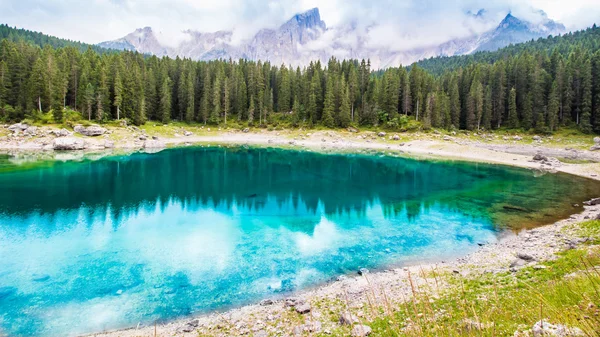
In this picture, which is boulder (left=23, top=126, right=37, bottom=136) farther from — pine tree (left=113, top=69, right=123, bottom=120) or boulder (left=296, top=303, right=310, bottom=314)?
boulder (left=296, top=303, right=310, bottom=314)

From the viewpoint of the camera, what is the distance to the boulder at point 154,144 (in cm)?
7534

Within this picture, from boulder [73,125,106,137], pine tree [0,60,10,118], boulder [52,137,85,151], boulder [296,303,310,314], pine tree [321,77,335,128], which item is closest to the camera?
boulder [296,303,310,314]

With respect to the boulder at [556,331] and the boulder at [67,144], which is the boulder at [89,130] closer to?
the boulder at [67,144]

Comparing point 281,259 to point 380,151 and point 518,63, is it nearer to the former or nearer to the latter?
point 380,151

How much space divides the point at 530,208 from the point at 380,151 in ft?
154

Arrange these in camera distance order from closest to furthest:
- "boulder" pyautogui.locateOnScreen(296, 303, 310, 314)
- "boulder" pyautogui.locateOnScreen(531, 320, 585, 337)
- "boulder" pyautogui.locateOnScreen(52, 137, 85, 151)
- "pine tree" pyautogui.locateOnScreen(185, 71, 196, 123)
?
"boulder" pyautogui.locateOnScreen(531, 320, 585, 337) < "boulder" pyautogui.locateOnScreen(296, 303, 310, 314) < "boulder" pyautogui.locateOnScreen(52, 137, 85, 151) < "pine tree" pyautogui.locateOnScreen(185, 71, 196, 123)

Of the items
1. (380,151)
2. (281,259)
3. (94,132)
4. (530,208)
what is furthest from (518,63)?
(94,132)

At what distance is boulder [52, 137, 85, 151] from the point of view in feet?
210

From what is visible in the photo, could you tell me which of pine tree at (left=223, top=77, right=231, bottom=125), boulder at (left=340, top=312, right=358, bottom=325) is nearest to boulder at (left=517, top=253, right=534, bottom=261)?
boulder at (left=340, top=312, right=358, bottom=325)

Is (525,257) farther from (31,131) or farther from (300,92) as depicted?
(300,92)

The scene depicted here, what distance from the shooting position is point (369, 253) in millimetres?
19906

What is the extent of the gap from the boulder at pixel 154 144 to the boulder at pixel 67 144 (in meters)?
13.0

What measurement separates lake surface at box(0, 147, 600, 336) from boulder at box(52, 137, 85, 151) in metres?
16.4

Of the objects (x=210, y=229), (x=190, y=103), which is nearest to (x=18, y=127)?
(x=190, y=103)
